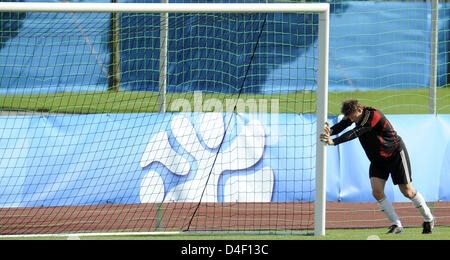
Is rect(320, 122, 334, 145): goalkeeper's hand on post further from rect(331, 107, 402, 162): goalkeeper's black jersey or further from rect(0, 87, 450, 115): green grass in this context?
rect(0, 87, 450, 115): green grass

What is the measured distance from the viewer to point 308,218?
1032 cm

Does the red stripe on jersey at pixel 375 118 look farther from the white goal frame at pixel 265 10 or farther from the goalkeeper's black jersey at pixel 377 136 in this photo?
the white goal frame at pixel 265 10

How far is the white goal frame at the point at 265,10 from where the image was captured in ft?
26.5

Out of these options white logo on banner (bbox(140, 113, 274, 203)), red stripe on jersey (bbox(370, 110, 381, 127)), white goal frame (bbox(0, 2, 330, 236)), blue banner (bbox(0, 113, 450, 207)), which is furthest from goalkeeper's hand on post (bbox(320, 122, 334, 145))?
white logo on banner (bbox(140, 113, 274, 203))

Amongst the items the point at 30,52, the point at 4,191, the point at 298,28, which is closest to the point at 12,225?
the point at 4,191

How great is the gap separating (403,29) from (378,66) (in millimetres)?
1207

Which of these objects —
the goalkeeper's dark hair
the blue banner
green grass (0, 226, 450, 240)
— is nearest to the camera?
green grass (0, 226, 450, 240)

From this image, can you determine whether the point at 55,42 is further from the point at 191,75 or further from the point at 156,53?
the point at 191,75

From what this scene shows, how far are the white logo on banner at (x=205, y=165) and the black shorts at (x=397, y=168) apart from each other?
184cm

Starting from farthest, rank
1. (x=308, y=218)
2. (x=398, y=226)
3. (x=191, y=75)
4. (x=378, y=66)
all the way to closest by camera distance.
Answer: (x=378, y=66)
(x=191, y=75)
(x=308, y=218)
(x=398, y=226)

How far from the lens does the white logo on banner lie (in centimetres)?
1005

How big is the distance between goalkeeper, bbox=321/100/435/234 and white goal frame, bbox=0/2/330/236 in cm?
44

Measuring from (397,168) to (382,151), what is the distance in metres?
0.31

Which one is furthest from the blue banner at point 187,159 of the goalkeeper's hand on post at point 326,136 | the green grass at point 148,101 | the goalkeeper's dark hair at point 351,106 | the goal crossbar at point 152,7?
the goal crossbar at point 152,7
